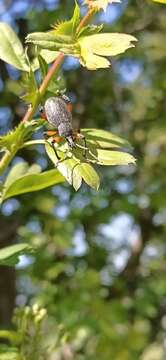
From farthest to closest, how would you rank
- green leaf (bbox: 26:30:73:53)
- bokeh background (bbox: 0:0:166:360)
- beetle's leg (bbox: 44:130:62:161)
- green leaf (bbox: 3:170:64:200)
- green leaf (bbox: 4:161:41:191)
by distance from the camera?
1. bokeh background (bbox: 0:0:166:360)
2. green leaf (bbox: 4:161:41:191)
3. green leaf (bbox: 3:170:64:200)
4. beetle's leg (bbox: 44:130:62:161)
5. green leaf (bbox: 26:30:73:53)

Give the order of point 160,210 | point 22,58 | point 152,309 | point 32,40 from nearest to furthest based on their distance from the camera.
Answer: point 32,40, point 22,58, point 152,309, point 160,210

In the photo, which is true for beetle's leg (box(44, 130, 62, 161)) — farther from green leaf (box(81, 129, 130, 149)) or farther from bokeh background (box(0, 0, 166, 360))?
bokeh background (box(0, 0, 166, 360))

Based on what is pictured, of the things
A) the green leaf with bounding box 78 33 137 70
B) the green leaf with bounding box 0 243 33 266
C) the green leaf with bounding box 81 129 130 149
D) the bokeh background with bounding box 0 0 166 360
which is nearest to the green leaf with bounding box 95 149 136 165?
the green leaf with bounding box 81 129 130 149

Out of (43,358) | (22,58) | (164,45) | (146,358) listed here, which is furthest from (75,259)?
(22,58)

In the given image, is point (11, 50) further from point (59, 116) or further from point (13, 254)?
point (13, 254)

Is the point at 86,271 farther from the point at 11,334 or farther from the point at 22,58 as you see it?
the point at 22,58

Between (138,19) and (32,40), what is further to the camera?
(138,19)

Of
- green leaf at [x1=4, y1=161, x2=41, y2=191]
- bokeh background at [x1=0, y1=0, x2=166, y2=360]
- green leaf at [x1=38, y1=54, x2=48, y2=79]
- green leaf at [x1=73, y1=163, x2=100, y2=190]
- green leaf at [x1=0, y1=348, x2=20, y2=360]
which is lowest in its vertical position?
bokeh background at [x1=0, y1=0, x2=166, y2=360]
